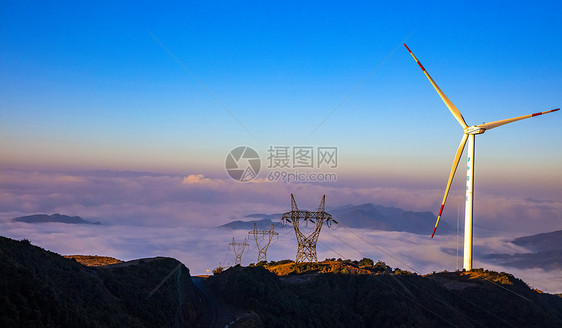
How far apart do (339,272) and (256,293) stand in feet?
75.3

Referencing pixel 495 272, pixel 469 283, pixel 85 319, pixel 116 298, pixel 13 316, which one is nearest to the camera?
pixel 13 316

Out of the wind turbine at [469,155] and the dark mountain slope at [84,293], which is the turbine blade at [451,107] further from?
the dark mountain slope at [84,293]

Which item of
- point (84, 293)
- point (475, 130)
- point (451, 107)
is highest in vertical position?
point (451, 107)

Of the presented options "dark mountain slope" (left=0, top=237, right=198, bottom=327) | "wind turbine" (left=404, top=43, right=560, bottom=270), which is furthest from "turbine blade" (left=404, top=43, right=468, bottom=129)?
"dark mountain slope" (left=0, top=237, right=198, bottom=327)

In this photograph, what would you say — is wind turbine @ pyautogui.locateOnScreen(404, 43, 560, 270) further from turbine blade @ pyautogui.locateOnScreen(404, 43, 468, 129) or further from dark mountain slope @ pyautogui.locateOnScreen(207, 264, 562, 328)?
dark mountain slope @ pyautogui.locateOnScreen(207, 264, 562, 328)

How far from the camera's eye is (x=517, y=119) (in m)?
73.2

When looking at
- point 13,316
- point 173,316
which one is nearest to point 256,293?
point 173,316

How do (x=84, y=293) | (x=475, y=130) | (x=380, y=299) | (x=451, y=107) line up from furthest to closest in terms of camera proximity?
(x=451, y=107) < (x=475, y=130) < (x=380, y=299) < (x=84, y=293)

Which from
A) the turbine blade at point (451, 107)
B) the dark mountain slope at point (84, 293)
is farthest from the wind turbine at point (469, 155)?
the dark mountain slope at point (84, 293)

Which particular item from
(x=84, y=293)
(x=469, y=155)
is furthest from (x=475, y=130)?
(x=84, y=293)

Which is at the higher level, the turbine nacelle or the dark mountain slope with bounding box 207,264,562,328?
the turbine nacelle

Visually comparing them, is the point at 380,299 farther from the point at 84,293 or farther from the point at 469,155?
the point at 84,293

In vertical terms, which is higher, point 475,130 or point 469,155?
point 475,130

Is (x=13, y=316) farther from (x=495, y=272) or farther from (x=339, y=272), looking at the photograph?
(x=495, y=272)
